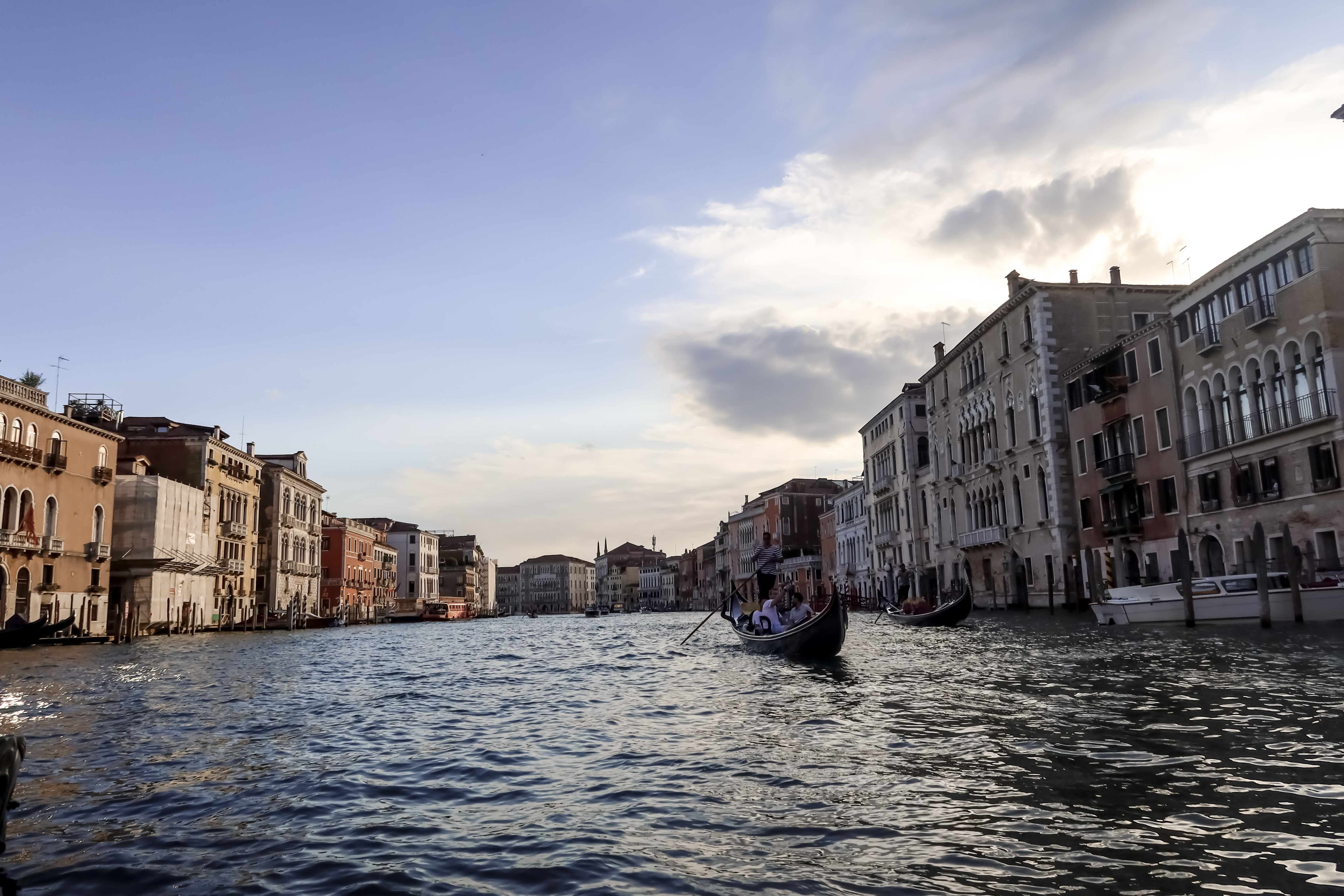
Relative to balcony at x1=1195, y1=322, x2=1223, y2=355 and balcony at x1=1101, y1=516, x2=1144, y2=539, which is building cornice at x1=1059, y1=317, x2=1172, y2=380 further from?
balcony at x1=1101, y1=516, x2=1144, y2=539

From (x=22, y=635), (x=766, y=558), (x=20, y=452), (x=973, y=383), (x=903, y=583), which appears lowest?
(x=22, y=635)

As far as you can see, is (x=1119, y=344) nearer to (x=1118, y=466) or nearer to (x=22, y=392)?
(x=1118, y=466)

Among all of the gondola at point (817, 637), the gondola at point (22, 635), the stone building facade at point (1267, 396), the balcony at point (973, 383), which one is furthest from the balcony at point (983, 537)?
the gondola at point (22, 635)

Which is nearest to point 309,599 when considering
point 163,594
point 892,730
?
point 163,594

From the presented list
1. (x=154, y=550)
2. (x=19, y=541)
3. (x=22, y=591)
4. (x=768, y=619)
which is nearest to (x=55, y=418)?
(x=19, y=541)

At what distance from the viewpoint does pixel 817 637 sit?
16250 mm

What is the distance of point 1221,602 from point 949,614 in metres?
8.28

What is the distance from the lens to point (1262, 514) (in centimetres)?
2269

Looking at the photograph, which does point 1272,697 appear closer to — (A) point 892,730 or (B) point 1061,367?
(A) point 892,730

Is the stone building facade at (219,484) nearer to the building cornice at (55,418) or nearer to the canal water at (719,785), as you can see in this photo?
the building cornice at (55,418)

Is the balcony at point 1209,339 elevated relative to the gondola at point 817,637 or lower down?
elevated

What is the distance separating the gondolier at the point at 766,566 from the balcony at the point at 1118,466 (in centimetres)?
1373

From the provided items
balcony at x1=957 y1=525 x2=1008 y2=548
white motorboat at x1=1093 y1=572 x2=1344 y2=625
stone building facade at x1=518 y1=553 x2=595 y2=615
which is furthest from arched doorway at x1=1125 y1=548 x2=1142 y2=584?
stone building facade at x1=518 y1=553 x2=595 y2=615

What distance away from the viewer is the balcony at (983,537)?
120 feet
